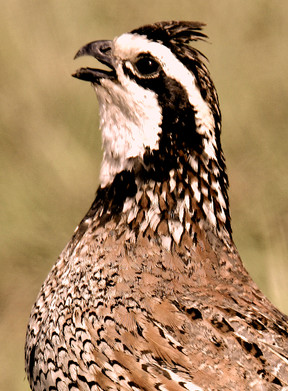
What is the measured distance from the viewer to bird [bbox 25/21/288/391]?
5.18 meters

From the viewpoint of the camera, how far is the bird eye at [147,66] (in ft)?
18.4

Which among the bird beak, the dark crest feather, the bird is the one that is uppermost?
the dark crest feather

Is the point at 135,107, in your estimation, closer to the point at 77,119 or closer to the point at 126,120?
the point at 126,120

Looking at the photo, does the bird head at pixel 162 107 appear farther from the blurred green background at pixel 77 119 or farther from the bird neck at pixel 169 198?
the blurred green background at pixel 77 119

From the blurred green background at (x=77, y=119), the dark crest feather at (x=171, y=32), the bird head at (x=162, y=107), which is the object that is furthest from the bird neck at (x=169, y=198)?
the blurred green background at (x=77, y=119)

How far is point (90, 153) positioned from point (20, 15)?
52.8 inches

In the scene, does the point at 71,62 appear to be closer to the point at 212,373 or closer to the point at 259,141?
the point at 259,141

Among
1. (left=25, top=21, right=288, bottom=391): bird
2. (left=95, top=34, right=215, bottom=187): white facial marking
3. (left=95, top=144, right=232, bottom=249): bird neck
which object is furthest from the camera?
(left=95, top=144, right=232, bottom=249): bird neck

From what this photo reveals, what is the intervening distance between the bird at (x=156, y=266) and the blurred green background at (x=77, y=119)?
2592mm

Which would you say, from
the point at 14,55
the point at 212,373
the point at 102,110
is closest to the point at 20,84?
the point at 14,55

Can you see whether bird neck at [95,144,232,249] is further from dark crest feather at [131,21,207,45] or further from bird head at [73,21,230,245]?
dark crest feather at [131,21,207,45]

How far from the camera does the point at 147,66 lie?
18.5ft

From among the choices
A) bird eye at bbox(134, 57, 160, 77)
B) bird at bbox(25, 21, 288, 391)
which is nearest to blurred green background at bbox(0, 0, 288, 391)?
bird at bbox(25, 21, 288, 391)

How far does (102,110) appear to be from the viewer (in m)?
5.82
